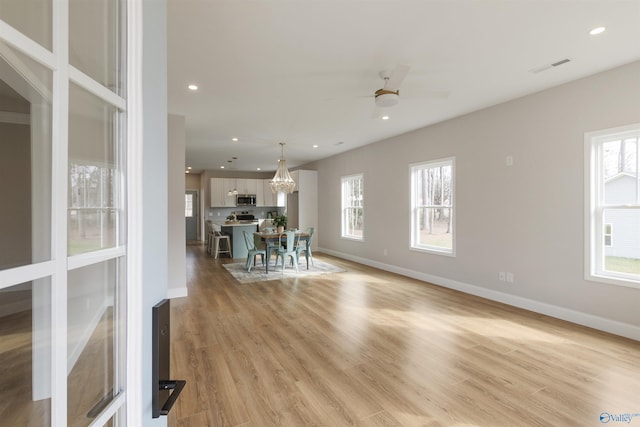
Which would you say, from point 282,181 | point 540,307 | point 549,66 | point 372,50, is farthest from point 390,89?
point 282,181

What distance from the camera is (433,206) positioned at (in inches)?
218

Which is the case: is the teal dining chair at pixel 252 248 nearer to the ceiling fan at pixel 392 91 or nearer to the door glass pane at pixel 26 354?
the ceiling fan at pixel 392 91

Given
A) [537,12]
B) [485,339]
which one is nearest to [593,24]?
[537,12]

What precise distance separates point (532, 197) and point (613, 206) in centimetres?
78

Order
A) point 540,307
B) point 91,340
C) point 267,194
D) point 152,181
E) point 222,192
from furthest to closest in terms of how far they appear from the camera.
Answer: point 267,194
point 222,192
point 540,307
point 152,181
point 91,340

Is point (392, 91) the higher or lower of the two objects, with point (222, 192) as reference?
higher

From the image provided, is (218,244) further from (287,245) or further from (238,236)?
(287,245)

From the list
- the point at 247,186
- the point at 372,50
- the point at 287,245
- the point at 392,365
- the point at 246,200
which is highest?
the point at 372,50

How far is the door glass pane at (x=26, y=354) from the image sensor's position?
498 mm

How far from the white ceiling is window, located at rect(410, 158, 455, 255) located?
1170 millimetres

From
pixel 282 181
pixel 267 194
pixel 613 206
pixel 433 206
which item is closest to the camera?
pixel 613 206

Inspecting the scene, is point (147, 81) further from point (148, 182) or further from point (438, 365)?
point (438, 365)

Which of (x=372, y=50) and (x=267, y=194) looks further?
(x=267, y=194)

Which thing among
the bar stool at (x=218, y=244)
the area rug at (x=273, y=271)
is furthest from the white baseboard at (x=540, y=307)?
the bar stool at (x=218, y=244)
